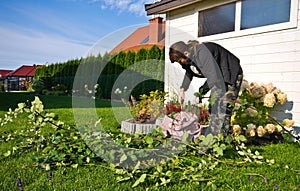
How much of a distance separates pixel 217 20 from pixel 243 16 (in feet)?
1.62

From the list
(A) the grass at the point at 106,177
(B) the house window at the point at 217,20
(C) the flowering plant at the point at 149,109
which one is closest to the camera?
(A) the grass at the point at 106,177

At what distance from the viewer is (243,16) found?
4.00 meters

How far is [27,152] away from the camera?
100.0 inches

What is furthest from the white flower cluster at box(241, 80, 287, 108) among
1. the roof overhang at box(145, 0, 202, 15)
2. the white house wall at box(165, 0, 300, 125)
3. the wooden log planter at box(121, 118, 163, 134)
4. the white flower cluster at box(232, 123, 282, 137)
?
the roof overhang at box(145, 0, 202, 15)

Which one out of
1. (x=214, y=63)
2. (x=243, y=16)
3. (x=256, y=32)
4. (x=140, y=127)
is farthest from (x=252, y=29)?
(x=140, y=127)

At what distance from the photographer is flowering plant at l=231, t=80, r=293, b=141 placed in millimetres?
3180

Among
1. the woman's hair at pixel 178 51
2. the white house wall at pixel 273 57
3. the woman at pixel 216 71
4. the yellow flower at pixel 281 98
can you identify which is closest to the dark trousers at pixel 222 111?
the woman at pixel 216 71

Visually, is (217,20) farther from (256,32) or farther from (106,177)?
(106,177)

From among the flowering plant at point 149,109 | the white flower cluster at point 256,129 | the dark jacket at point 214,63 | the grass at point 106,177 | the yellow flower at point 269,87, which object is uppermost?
the dark jacket at point 214,63

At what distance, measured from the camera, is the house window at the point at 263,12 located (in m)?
3.55

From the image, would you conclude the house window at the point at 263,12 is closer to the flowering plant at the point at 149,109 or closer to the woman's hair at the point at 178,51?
the woman's hair at the point at 178,51

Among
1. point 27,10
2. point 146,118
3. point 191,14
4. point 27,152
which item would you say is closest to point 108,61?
point 27,10

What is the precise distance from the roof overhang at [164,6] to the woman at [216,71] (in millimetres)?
1864

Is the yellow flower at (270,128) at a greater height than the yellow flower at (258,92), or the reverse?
the yellow flower at (258,92)
